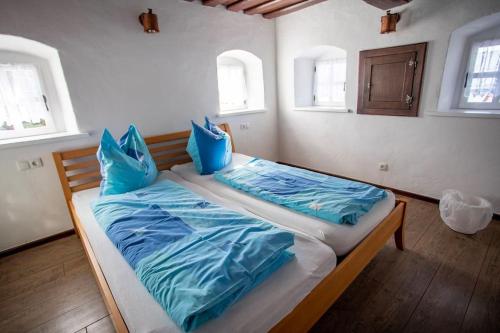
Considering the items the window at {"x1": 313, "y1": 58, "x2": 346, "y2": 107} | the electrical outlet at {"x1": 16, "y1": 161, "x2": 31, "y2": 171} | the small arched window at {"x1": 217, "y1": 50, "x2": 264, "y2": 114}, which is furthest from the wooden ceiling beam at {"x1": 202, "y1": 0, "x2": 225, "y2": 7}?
the electrical outlet at {"x1": 16, "y1": 161, "x2": 31, "y2": 171}

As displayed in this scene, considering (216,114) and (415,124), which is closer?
(415,124)

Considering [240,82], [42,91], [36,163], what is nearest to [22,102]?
[42,91]

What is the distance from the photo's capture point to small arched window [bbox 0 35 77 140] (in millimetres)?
2318

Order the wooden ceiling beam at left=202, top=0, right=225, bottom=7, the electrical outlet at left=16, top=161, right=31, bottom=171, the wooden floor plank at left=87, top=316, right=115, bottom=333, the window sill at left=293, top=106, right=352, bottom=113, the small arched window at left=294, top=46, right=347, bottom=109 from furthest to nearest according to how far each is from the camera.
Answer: the small arched window at left=294, top=46, right=347, bottom=109 → the window sill at left=293, top=106, right=352, bottom=113 → the wooden ceiling beam at left=202, top=0, right=225, bottom=7 → the electrical outlet at left=16, top=161, right=31, bottom=171 → the wooden floor plank at left=87, top=316, right=115, bottom=333

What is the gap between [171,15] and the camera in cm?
282

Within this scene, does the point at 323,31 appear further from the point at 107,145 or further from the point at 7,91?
the point at 7,91

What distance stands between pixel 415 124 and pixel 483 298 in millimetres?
1798

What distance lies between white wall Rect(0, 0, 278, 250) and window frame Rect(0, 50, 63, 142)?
335 mm

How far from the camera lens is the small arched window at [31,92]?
2318 mm

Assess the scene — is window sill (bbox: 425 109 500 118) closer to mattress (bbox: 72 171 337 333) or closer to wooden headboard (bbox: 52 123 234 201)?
mattress (bbox: 72 171 337 333)

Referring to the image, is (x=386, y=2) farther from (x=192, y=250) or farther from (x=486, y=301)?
(x=192, y=250)

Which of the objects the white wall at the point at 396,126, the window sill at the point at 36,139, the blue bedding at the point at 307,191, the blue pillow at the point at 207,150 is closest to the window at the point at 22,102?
the window sill at the point at 36,139

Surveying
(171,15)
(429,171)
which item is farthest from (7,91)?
(429,171)

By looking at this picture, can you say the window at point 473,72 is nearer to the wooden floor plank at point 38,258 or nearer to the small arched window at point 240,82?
the small arched window at point 240,82
